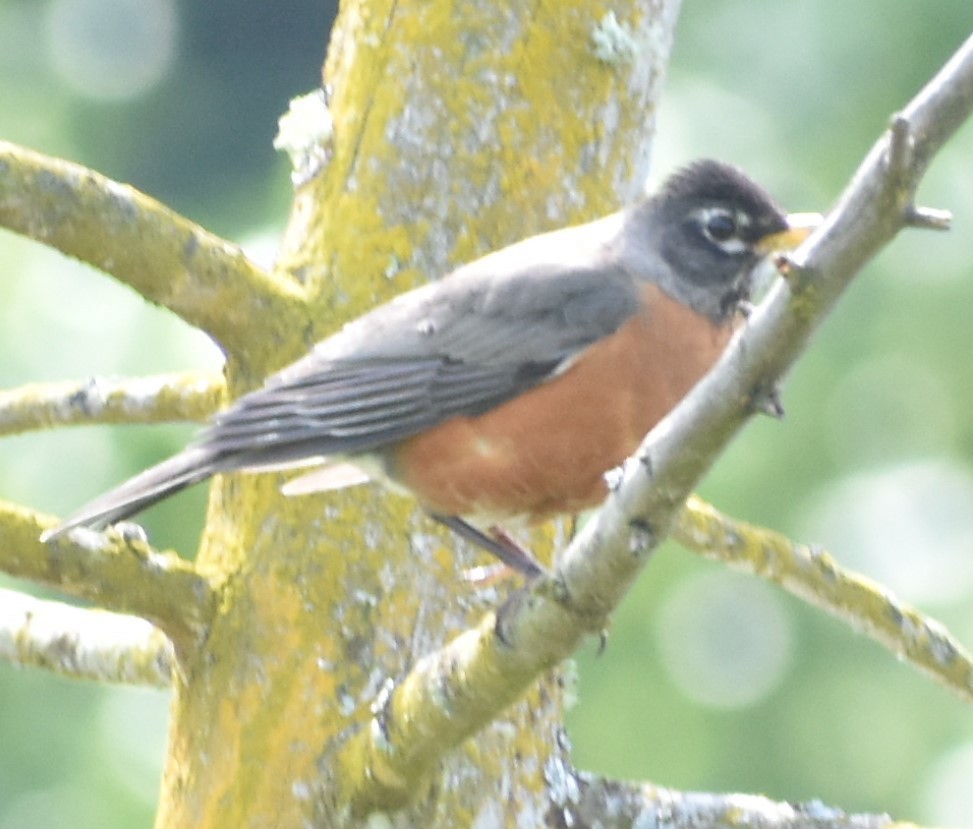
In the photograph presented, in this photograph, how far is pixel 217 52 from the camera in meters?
13.8

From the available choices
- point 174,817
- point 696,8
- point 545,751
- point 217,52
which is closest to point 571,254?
point 545,751

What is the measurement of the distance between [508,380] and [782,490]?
3.45m

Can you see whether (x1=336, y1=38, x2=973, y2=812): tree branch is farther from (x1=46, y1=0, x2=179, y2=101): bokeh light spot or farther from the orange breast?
(x1=46, y1=0, x2=179, y2=101): bokeh light spot

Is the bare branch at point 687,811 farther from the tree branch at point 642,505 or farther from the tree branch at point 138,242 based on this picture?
the tree branch at point 138,242

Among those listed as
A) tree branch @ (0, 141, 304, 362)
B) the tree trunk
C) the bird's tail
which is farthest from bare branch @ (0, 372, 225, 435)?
the bird's tail

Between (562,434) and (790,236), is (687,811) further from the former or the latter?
(790,236)

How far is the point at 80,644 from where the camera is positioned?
3.97 m

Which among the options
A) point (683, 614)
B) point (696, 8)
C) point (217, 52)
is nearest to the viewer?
point (683, 614)

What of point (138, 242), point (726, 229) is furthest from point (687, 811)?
point (138, 242)

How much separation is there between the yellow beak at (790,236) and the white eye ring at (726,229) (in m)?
0.04

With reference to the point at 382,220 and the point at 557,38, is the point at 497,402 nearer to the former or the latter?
the point at 382,220

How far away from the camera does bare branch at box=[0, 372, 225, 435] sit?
4.15 m

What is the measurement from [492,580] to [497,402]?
38 centimetres

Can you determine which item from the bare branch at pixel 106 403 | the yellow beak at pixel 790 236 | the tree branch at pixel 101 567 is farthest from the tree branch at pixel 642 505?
the yellow beak at pixel 790 236
